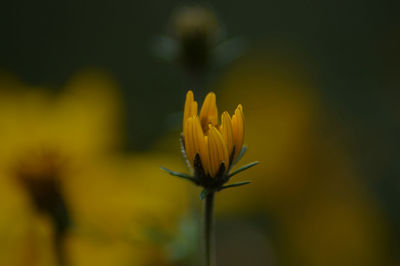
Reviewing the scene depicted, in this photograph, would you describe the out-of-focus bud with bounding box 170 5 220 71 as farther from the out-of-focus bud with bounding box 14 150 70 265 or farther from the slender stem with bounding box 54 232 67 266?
the slender stem with bounding box 54 232 67 266

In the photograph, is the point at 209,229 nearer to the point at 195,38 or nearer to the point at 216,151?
the point at 216,151

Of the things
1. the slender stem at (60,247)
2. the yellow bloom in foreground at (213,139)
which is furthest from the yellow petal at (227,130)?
the slender stem at (60,247)

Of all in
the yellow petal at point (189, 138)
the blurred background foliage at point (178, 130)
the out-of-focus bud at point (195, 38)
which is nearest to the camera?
the yellow petal at point (189, 138)

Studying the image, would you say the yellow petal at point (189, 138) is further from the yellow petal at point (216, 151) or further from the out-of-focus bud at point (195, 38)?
the out-of-focus bud at point (195, 38)

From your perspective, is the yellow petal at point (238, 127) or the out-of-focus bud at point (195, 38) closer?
the yellow petal at point (238, 127)

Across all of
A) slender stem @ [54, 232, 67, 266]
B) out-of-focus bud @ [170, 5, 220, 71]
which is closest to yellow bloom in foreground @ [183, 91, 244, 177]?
slender stem @ [54, 232, 67, 266]

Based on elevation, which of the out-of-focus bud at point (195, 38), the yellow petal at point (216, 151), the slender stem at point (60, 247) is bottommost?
the slender stem at point (60, 247)

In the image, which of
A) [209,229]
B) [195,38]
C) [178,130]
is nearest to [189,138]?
[209,229]

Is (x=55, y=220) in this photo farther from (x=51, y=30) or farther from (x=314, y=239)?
(x=51, y=30)
